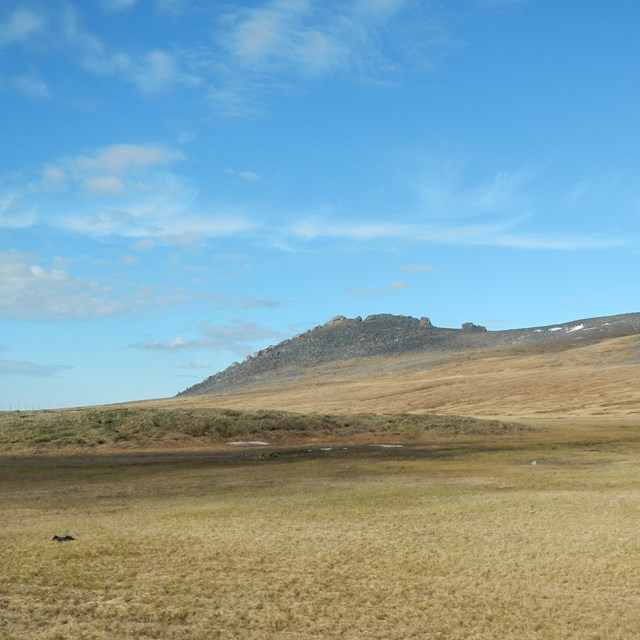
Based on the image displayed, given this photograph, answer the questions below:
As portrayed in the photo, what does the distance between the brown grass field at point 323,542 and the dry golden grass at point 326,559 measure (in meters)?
0.07

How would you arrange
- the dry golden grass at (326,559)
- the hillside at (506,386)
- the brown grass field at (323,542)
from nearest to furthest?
the dry golden grass at (326,559)
the brown grass field at (323,542)
the hillside at (506,386)

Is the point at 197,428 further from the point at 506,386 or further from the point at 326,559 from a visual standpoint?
the point at 506,386

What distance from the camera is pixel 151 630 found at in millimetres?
15781

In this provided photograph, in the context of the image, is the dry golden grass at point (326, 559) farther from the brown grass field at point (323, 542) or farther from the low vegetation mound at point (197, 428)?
the low vegetation mound at point (197, 428)

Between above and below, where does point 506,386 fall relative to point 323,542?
above

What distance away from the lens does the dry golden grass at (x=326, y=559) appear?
54.2 ft

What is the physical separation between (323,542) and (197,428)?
52.3 metres

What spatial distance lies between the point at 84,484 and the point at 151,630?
87.8 ft

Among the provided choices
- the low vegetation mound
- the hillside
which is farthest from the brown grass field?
the hillside

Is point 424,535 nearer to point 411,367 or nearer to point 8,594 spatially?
point 8,594

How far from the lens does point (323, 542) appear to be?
24188 mm

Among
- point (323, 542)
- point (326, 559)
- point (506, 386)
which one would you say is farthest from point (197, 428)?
point (506, 386)

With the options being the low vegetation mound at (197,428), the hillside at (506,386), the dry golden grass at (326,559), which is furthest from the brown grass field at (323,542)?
the hillside at (506,386)

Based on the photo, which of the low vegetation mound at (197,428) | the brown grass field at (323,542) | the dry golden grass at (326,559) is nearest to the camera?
the dry golden grass at (326,559)
